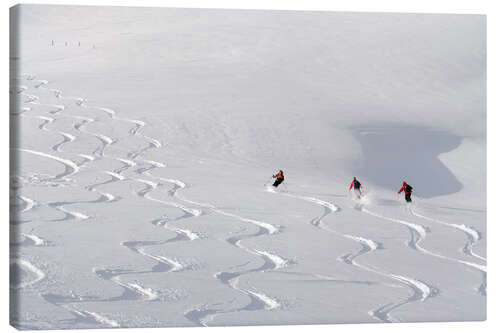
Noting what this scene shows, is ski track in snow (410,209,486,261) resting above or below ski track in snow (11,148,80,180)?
below

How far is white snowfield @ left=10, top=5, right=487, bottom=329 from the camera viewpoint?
22.8 ft

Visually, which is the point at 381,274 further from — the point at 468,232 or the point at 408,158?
the point at 408,158

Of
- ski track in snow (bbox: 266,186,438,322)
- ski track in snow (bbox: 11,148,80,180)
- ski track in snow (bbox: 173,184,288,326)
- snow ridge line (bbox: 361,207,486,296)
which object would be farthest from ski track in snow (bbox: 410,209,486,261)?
ski track in snow (bbox: 11,148,80,180)

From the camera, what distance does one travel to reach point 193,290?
22.8 feet

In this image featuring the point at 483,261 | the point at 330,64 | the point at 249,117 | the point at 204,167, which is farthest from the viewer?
the point at 330,64

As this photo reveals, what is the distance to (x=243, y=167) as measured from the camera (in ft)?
28.8

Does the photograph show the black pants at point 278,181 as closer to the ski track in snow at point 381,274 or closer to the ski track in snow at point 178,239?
the ski track in snow at point 178,239

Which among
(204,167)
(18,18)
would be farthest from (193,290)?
(18,18)

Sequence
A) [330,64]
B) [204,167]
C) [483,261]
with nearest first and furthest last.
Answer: [483,261], [204,167], [330,64]

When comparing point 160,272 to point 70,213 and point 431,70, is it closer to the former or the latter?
point 70,213

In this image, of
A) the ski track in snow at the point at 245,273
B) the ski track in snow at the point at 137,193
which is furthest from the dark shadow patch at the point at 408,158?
the ski track in snow at the point at 137,193

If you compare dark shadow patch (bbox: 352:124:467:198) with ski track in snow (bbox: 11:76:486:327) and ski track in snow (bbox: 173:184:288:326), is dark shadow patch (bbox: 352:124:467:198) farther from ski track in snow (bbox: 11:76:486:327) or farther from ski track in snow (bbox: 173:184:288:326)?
ski track in snow (bbox: 173:184:288:326)

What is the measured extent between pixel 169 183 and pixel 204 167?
56 centimetres

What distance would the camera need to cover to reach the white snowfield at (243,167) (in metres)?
6.96
